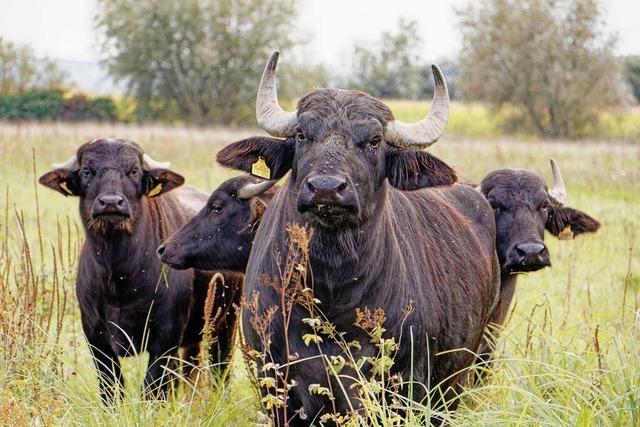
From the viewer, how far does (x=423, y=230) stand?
6.02 meters

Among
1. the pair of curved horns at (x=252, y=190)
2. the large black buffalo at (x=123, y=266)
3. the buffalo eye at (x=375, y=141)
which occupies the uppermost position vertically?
the buffalo eye at (x=375, y=141)

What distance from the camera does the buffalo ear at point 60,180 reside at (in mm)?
7574

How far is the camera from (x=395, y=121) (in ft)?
18.1

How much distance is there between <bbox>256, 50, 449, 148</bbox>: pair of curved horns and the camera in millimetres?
5422

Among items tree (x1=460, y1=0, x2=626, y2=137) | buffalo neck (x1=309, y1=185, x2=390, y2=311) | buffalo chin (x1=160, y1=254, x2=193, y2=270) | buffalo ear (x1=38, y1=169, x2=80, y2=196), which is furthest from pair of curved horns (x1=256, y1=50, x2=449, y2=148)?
tree (x1=460, y1=0, x2=626, y2=137)

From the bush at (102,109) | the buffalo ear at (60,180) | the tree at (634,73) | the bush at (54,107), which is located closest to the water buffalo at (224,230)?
the buffalo ear at (60,180)

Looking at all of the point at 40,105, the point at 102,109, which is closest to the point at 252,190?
the point at 40,105

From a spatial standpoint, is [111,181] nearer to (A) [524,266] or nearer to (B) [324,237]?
(B) [324,237]

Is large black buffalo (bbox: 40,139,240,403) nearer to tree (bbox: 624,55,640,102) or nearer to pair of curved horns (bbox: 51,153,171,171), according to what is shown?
pair of curved horns (bbox: 51,153,171,171)

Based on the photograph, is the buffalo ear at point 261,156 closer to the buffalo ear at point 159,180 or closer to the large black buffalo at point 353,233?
the large black buffalo at point 353,233

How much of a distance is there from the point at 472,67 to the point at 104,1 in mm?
24119

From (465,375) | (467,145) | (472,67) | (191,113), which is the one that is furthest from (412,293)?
(191,113)

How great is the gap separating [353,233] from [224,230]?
2286 mm

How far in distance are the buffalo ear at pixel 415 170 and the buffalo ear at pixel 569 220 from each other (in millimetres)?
3248
